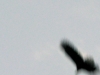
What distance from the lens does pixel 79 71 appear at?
4820 mm

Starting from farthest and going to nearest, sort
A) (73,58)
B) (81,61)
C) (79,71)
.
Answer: (79,71)
(81,61)
(73,58)

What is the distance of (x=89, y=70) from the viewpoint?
4.11 metres

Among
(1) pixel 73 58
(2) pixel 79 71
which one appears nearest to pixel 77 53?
(1) pixel 73 58

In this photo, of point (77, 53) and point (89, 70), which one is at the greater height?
point (77, 53)

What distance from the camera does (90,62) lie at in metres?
3.94

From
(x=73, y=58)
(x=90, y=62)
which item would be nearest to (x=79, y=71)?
(x=90, y=62)

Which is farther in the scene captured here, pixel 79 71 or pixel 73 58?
pixel 79 71

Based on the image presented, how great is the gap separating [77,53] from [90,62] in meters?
0.86

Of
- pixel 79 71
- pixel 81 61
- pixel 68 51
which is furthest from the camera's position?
pixel 79 71

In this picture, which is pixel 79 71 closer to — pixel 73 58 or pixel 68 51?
pixel 73 58

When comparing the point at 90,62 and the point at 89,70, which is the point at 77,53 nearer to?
the point at 90,62

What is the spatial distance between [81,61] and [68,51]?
3.60 ft

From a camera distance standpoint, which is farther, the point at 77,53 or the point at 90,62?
the point at 90,62

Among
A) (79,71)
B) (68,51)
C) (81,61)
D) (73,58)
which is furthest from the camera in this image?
(79,71)
